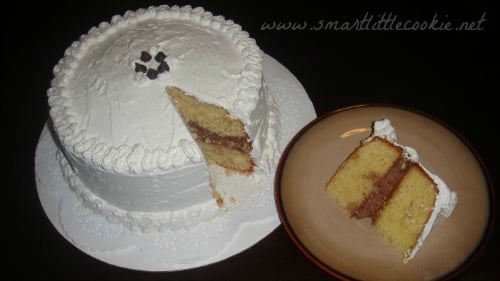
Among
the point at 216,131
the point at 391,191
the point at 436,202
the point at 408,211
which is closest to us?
the point at 436,202

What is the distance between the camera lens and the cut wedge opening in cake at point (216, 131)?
260cm

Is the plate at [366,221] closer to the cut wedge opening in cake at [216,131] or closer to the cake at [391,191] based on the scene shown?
the cake at [391,191]

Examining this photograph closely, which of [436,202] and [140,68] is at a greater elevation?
[140,68]

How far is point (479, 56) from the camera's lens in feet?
10.9

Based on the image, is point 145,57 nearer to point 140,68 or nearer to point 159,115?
point 140,68

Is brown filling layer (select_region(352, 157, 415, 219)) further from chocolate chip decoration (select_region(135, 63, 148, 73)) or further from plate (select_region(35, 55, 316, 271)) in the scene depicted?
chocolate chip decoration (select_region(135, 63, 148, 73))

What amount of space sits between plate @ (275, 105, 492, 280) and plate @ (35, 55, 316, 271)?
0.64ft

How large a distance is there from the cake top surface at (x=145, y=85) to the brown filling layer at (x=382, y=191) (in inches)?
29.4

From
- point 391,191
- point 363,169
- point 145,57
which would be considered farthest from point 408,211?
point 145,57

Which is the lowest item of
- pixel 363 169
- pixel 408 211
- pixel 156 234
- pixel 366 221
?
pixel 156 234

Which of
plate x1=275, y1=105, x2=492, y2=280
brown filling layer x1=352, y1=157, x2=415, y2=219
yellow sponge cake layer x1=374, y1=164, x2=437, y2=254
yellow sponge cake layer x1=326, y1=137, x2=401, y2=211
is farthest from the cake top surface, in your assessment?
yellow sponge cake layer x1=374, y1=164, x2=437, y2=254

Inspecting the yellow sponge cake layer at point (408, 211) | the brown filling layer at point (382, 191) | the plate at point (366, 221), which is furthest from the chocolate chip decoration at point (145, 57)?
the yellow sponge cake layer at point (408, 211)

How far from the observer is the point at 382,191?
8.57ft

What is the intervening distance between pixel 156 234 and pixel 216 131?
0.65 metres
